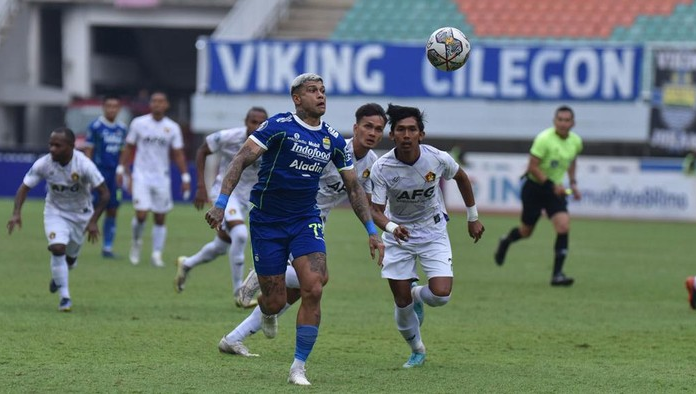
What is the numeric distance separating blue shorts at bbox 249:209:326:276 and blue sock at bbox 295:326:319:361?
1.94 ft

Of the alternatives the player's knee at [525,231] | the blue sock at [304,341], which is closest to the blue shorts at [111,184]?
the player's knee at [525,231]

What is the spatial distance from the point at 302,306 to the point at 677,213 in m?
24.0

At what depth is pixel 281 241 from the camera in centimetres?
902

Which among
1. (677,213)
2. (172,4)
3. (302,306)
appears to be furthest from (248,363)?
(172,4)

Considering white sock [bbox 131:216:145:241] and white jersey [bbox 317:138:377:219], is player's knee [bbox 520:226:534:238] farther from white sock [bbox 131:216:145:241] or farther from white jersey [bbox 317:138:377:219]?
white jersey [bbox 317:138:377:219]

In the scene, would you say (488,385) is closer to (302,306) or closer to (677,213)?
(302,306)

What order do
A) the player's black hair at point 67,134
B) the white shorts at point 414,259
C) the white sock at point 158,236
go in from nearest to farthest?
the white shorts at point 414,259 → the player's black hair at point 67,134 → the white sock at point 158,236

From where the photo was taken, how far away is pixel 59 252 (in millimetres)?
12539

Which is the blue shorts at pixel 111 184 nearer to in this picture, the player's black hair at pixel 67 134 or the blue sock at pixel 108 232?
the blue sock at pixel 108 232

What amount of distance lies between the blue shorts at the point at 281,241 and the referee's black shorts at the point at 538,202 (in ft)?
26.4

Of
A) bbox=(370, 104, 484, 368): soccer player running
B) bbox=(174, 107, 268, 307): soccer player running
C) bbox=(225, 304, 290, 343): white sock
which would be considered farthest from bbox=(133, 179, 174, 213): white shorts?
bbox=(370, 104, 484, 368): soccer player running

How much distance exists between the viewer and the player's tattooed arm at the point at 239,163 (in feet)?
28.2

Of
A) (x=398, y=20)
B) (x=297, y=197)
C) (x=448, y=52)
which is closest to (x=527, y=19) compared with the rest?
(x=398, y=20)

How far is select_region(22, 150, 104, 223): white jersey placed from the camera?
12617 mm
